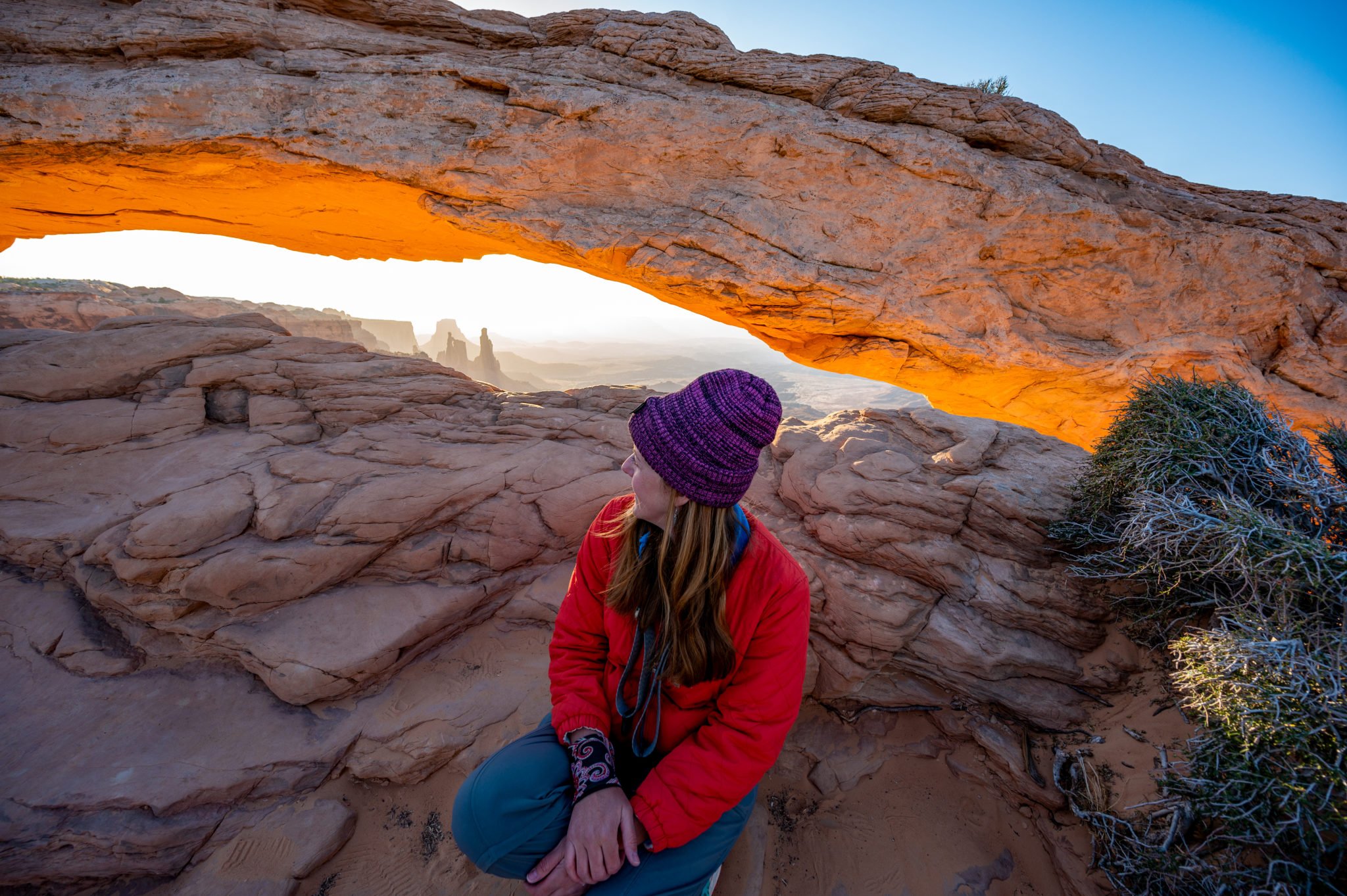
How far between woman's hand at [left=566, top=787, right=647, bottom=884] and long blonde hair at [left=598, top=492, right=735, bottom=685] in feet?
1.74

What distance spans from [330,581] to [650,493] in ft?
12.2

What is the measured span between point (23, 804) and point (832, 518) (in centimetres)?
577

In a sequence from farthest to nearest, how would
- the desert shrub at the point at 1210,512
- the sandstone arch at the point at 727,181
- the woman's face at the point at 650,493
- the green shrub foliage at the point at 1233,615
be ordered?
the sandstone arch at the point at 727,181 → the desert shrub at the point at 1210,512 → the green shrub foliage at the point at 1233,615 → the woman's face at the point at 650,493

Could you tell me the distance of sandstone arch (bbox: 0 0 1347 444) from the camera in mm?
6090

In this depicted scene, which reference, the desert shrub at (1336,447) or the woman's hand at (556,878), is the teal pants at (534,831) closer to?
the woman's hand at (556,878)

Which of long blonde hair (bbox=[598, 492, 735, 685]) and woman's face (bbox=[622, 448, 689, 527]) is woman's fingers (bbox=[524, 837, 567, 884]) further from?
woman's face (bbox=[622, 448, 689, 527])

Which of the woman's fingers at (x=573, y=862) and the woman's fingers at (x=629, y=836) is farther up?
the woman's fingers at (x=629, y=836)

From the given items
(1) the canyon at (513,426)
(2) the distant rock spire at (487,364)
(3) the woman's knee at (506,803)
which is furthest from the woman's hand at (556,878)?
(2) the distant rock spire at (487,364)

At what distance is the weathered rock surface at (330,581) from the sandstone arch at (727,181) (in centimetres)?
298

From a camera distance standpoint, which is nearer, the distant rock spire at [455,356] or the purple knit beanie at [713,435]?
the purple knit beanie at [713,435]

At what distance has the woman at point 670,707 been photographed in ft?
5.53

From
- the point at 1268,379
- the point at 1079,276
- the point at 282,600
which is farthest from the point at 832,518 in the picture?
the point at 1268,379

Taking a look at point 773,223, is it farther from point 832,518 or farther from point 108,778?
point 108,778

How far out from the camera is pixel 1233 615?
2564mm
